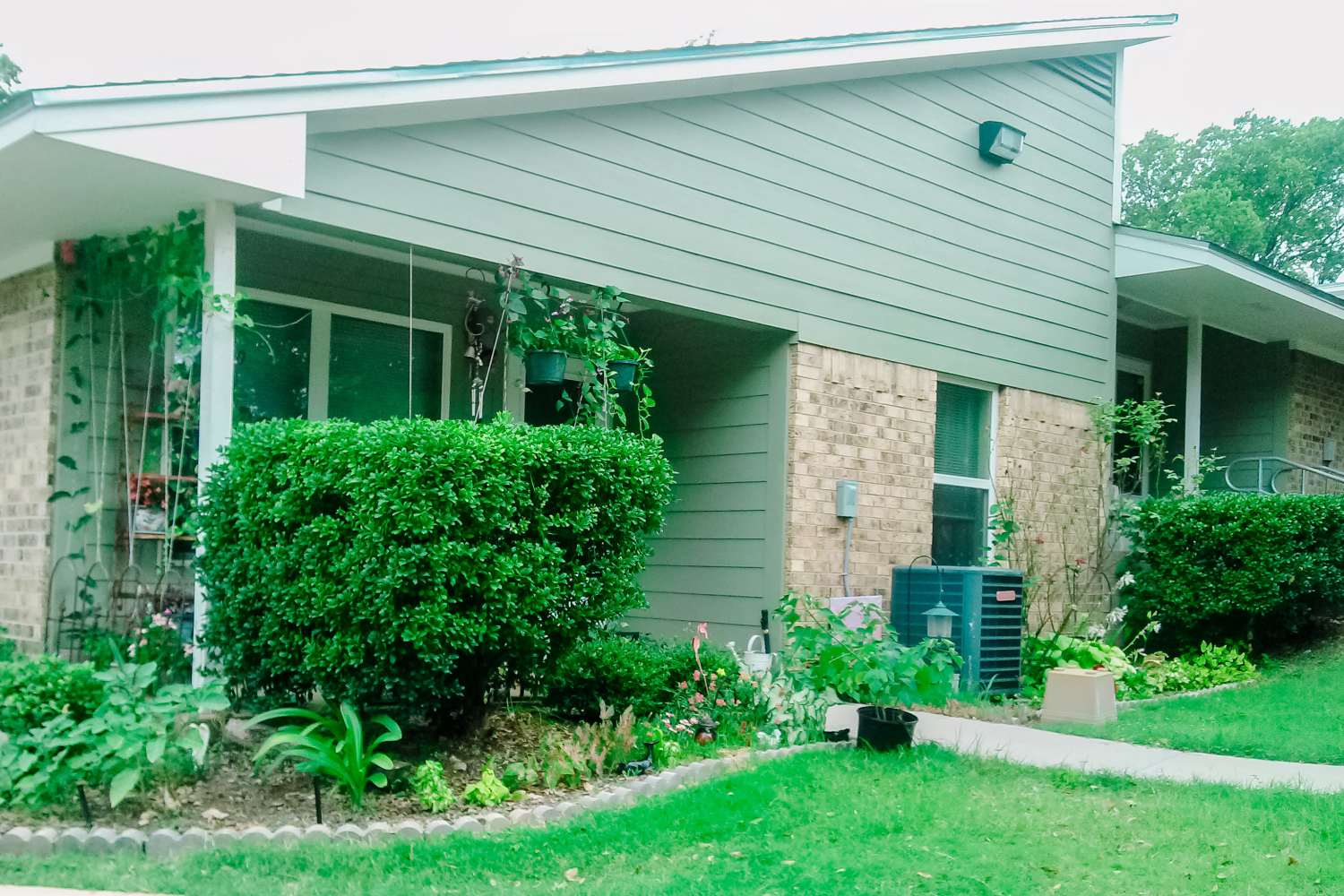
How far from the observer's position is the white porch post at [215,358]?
5.62m

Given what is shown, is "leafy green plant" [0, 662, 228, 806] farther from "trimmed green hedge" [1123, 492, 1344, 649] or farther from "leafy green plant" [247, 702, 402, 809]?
"trimmed green hedge" [1123, 492, 1344, 649]

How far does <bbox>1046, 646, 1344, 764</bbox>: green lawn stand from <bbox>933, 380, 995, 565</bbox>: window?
1.98 m

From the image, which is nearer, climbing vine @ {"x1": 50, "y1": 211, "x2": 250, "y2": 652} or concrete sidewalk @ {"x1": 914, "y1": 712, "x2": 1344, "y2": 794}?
concrete sidewalk @ {"x1": 914, "y1": 712, "x2": 1344, "y2": 794}

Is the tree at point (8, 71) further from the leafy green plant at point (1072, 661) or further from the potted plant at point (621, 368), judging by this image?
the leafy green plant at point (1072, 661)

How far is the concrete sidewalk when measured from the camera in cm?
577

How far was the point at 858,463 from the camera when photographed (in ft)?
28.2

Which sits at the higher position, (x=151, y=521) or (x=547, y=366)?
(x=547, y=366)

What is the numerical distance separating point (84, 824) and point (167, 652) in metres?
1.57

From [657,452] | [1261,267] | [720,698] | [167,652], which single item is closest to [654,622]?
[720,698]

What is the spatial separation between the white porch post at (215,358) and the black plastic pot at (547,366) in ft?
5.91

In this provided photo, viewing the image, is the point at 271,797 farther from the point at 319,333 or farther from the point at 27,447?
the point at 319,333

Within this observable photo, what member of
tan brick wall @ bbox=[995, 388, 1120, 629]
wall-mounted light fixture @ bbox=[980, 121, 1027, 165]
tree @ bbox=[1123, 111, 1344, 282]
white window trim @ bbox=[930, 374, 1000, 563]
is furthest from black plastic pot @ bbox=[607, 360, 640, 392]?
tree @ bbox=[1123, 111, 1344, 282]

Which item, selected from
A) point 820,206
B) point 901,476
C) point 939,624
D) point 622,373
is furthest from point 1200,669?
Result: point 622,373

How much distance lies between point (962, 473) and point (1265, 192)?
82.6 ft
